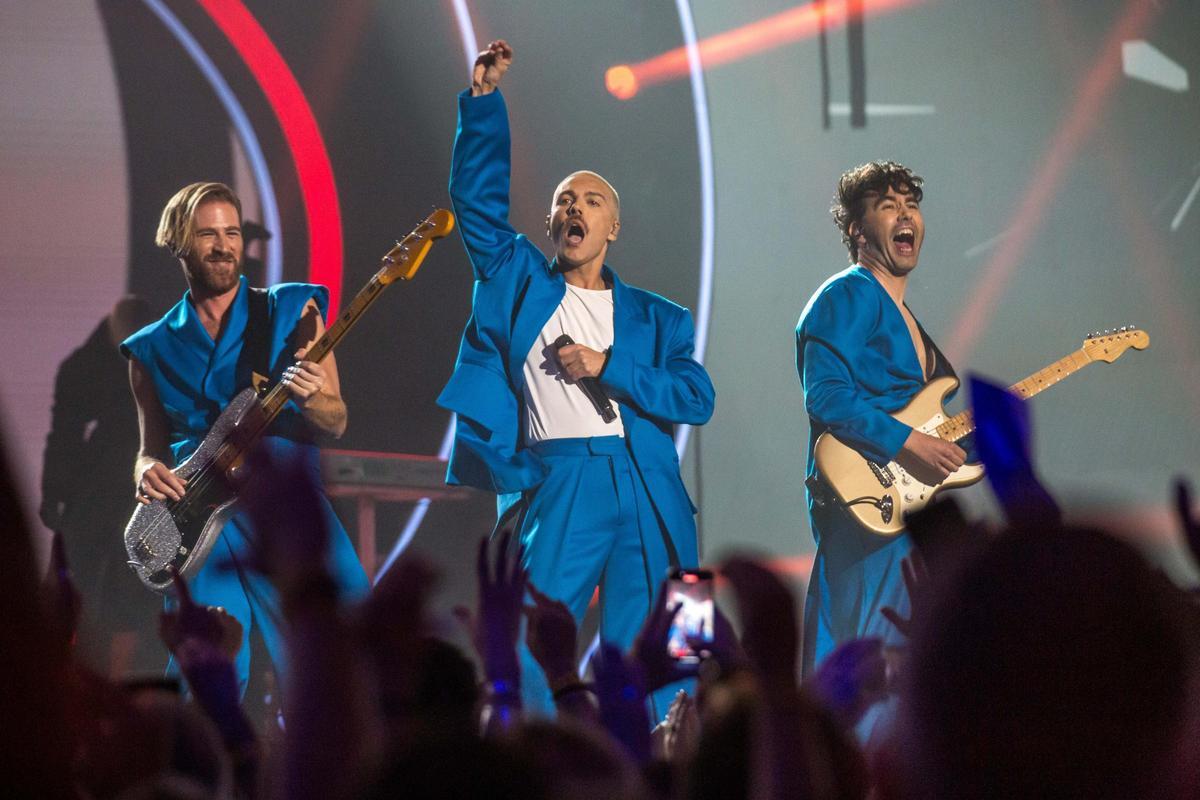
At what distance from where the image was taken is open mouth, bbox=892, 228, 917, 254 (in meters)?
5.27

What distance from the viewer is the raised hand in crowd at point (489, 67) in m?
4.52

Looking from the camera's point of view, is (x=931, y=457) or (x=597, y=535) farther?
(x=931, y=457)

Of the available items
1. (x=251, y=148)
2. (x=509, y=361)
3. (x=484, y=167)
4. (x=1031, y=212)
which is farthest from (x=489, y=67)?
(x=1031, y=212)

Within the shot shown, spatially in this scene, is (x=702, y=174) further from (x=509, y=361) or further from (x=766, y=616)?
(x=766, y=616)

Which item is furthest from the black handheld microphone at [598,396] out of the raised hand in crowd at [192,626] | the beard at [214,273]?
the raised hand in crowd at [192,626]

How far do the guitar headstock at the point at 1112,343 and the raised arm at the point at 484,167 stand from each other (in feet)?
7.38

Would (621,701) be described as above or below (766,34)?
below

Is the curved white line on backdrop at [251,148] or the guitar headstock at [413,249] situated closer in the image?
the guitar headstock at [413,249]

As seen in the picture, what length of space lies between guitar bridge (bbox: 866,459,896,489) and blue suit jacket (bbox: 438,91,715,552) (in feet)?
2.03

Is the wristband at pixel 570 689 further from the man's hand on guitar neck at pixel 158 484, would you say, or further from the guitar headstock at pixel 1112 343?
the guitar headstock at pixel 1112 343

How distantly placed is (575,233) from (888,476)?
1358mm

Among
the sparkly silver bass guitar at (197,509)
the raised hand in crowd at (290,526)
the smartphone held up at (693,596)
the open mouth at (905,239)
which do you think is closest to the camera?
the raised hand in crowd at (290,526)

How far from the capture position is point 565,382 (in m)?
4.72

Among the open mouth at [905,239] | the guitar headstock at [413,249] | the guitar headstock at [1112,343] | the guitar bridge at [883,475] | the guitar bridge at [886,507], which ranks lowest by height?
the guitar bridge at [886,507]
